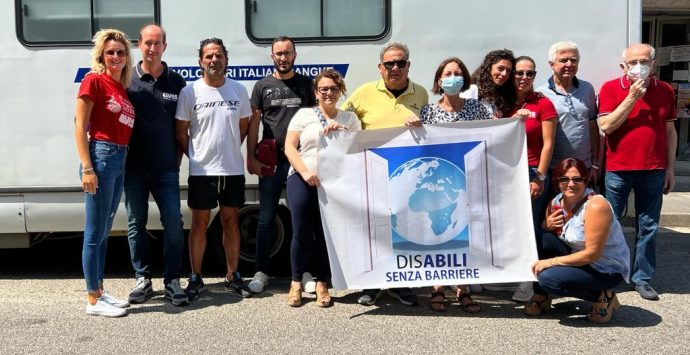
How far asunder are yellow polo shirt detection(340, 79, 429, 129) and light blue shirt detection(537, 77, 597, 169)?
0.92m

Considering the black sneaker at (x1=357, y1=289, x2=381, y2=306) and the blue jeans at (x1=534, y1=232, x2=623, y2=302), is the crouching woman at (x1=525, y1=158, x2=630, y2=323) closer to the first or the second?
the blue jeans at (x1=534, y1=232, x2=623, y2=302)

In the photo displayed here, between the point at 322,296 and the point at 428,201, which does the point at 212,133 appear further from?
the point at 428,201

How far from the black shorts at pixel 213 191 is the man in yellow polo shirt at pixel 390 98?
3.07 ft

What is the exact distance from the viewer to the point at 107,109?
405 cm

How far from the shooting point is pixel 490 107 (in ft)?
14.3

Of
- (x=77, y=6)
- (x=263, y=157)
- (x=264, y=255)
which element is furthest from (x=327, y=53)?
(x=77, y=6)

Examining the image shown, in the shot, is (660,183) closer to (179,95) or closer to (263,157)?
(263,157)

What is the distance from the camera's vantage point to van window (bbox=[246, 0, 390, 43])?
15.8 ft

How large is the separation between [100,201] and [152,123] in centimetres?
61

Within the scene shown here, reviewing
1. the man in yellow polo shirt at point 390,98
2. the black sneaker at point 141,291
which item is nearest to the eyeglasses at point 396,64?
the man in yellow polo shirt at point 390,98

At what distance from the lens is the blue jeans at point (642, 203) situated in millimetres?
4578

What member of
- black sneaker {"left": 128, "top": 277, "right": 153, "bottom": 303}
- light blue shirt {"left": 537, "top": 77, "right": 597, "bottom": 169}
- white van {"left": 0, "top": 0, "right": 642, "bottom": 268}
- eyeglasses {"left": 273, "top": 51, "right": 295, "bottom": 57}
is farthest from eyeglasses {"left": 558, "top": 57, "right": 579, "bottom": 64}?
black sneaker {"left": 128, "top": 277, "right": 153, "bottom": 303}

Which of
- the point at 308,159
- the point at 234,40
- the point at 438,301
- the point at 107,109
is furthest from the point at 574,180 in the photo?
the point at 107,109

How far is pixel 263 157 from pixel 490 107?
1595 mm
